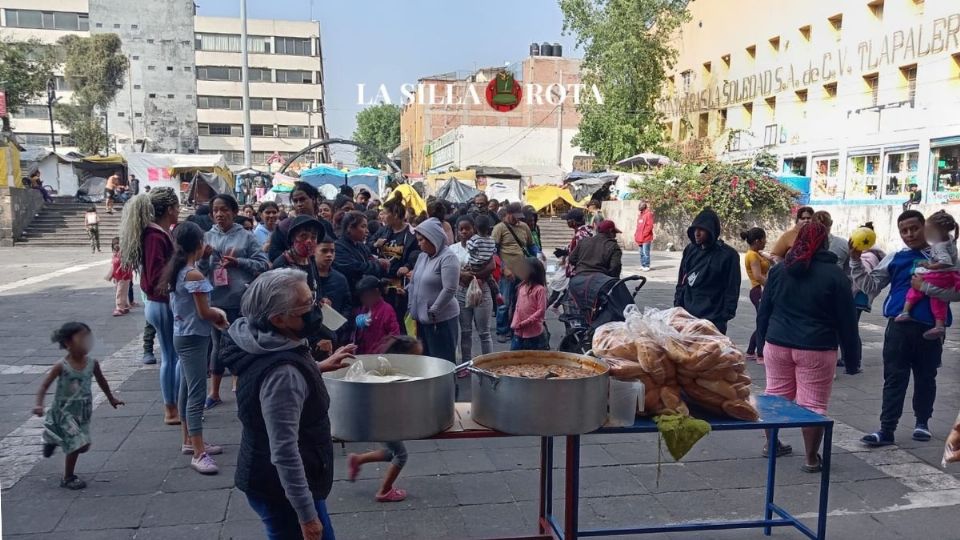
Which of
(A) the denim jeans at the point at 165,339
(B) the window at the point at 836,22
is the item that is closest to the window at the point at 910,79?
(B) the window at the point at 836,22

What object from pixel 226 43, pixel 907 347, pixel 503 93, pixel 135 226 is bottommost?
pixel 907 347

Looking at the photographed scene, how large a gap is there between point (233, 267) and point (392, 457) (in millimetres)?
2222

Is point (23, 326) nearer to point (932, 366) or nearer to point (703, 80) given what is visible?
point (932, 366)

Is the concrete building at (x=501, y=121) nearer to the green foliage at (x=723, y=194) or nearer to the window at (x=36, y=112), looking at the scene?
the green foliage at (x=723, y=194)

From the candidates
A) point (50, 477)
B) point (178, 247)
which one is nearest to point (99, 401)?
point (50, 477)

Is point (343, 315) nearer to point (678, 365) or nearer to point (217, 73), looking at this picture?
point (678, 365)

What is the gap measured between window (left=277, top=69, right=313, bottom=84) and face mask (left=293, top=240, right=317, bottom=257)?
62.3m

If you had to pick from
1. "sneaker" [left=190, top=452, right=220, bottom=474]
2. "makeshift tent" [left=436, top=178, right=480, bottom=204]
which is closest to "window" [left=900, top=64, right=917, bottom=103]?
"makeshift tent" [left=436, top=178, right=480, bottom=204]

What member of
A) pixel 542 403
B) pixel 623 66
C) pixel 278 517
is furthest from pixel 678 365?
pixel 623 66

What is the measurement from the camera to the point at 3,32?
53.7 meters

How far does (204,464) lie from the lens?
432 centimetres

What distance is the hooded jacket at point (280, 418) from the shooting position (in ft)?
7.40

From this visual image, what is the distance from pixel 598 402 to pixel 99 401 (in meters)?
5.13

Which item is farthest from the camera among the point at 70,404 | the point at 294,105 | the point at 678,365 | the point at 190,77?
the point at 294,105
